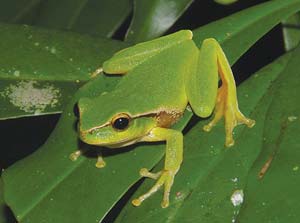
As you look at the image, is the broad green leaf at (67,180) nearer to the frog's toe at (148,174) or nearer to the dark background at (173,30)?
the frog's toe at (148,174)

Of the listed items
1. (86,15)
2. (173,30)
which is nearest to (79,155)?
(86,15)

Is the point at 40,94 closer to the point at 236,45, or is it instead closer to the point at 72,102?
the point at 72,102

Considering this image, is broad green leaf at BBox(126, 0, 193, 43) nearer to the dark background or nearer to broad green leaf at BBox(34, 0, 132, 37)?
broad green leaf at BBox(34, 0, 132, 37)

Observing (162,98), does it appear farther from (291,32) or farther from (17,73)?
(291,32)

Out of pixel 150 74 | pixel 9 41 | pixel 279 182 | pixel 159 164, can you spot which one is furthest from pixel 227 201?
pixel 9 41

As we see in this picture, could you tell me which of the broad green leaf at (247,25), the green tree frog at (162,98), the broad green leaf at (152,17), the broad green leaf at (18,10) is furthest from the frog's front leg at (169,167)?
the broad green leaf at (18,10)

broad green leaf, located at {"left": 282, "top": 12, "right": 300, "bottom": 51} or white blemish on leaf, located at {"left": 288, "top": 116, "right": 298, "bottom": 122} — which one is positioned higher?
white blemish on leaf, located at {"left": 288, "top": 116, "right": 298, "bottom": 122}

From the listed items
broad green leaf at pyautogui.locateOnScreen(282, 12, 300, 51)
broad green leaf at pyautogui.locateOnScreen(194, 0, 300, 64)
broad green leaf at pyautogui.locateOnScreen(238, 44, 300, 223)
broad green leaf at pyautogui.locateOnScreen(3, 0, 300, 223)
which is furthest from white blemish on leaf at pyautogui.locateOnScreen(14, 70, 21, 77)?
broad green leaf at pyautogui.locateOnScreen(282, 12, 300, 51)
